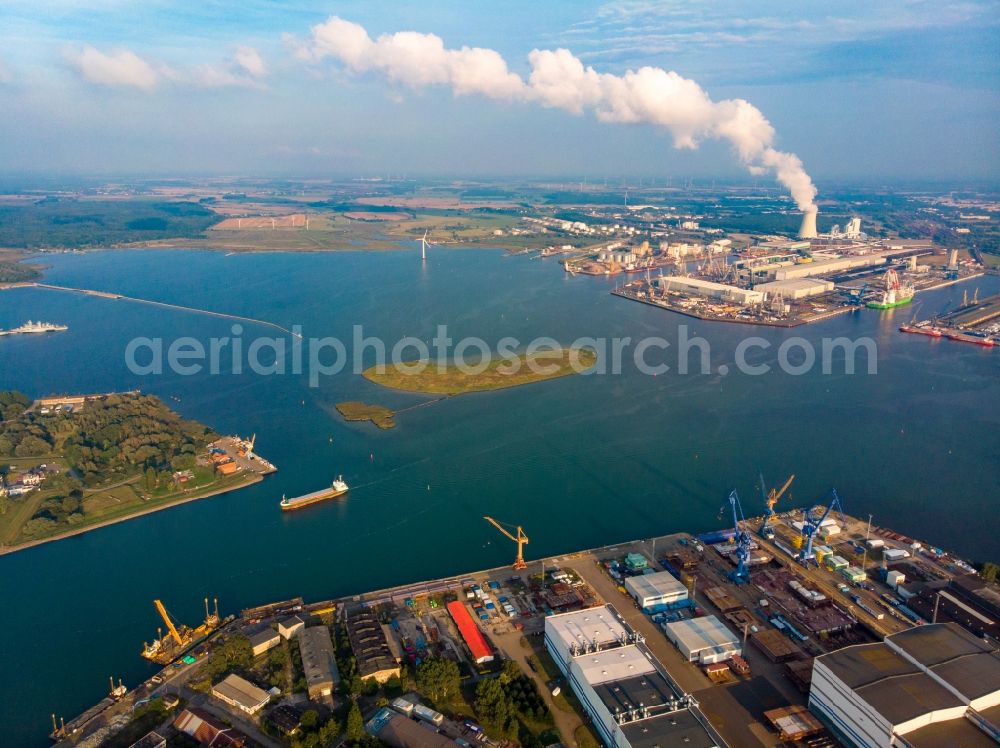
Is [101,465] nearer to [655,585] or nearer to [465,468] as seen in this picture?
[465,468]

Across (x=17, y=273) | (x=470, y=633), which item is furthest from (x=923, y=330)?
(x=17, y=273)

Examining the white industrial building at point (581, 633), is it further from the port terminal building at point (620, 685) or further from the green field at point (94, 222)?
the green field at point (94, 222)

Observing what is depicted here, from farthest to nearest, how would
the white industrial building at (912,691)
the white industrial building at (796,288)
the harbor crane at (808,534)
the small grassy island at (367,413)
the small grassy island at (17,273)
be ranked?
the small grassy island at (17,273) → the white industrial building at (796,288) → the small grassy island at (367,413) → the harbor crane at (808,534) → the white industrial building at (912,691)

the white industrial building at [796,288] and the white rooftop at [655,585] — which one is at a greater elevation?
the white industrial building at [796,288]

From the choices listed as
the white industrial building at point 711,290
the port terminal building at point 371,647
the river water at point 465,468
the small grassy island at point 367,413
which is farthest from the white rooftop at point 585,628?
the white industrial building at point 711,290

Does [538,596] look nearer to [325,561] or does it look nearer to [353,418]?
[325,561]

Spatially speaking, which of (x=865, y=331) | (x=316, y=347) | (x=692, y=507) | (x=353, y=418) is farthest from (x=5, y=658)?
(x=865, y=331)
